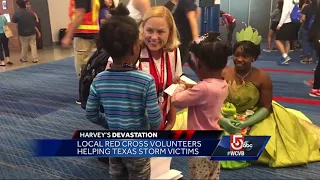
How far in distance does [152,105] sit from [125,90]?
13cm

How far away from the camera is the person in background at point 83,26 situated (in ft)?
11.0

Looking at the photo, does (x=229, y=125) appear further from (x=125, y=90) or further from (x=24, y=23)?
(x=24, y=23)

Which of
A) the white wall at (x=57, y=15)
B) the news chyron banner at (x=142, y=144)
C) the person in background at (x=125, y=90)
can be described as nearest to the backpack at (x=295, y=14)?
the news chyron banner at (x=142, y=144)

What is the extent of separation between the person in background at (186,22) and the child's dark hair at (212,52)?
1807 mm

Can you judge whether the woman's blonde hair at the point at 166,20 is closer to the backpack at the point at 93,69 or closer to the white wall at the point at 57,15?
the backpack at the point at 93,69

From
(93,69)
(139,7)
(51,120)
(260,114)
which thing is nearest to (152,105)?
(93,69)

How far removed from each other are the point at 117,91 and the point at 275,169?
1.47 m

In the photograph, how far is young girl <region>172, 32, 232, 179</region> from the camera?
1540mm

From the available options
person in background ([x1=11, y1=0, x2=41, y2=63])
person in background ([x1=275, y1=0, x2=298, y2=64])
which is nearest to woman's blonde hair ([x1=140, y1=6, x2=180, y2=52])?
person in background ([x1=275, y1=0, x2=298, y2=64])

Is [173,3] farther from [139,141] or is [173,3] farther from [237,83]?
[139,141]

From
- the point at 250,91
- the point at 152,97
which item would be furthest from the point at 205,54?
the point at 250,91

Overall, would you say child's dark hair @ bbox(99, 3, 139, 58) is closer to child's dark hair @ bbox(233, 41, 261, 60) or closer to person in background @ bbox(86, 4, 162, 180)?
person in background @ bbox(86, 4, 162, 180)

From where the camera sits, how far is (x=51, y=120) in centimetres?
340

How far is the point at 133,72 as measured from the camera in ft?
4.59
